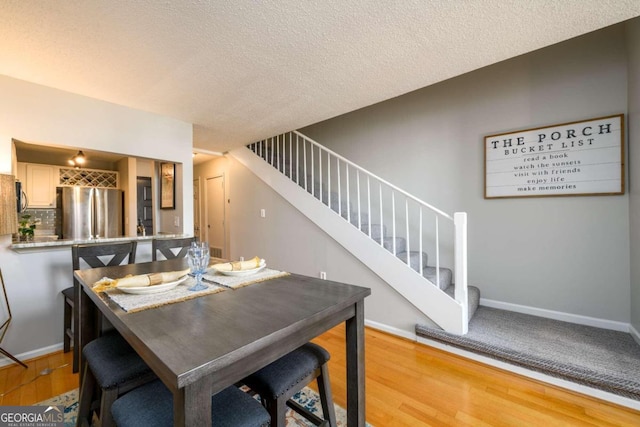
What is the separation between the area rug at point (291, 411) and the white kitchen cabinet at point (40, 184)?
12.5 ft

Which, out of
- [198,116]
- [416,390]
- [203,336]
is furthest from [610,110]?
[198,116]

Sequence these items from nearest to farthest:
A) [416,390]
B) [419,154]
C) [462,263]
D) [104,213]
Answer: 1. [416,390]
2. [462,263]
3. [419,154]
4. [104,213]

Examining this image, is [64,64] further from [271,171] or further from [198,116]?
[271,171]

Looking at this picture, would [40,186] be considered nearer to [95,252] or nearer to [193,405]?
[95,252]

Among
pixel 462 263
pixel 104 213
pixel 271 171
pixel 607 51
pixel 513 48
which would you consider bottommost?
pixel 462 263

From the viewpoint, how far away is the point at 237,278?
1.42m

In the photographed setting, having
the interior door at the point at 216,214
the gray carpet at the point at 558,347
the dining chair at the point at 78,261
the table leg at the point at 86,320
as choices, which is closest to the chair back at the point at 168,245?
the dining chair at the point at 78,261

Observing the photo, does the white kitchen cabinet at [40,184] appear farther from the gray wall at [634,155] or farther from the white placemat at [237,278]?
the gray wall at [634,155]

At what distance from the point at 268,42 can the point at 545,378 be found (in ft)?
9.39

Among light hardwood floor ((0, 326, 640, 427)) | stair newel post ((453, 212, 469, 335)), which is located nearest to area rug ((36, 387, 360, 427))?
light hardwood floor ((0, 326, 640, 427))

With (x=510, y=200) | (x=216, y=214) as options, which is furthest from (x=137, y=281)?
(x=216, y=214)

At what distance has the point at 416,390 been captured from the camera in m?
1.75

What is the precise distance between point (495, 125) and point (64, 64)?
3722mm

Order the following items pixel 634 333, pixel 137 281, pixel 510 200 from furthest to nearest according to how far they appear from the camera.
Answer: pixel 510 200, pixel 634 333, pixel 137 281
